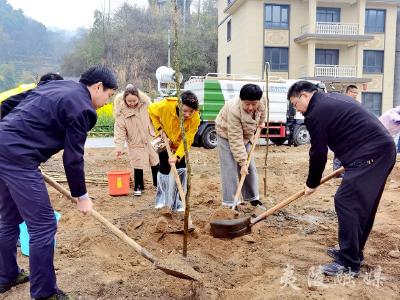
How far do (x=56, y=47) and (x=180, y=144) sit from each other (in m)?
72.2

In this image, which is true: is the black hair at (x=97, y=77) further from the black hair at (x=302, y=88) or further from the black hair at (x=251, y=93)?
the black hair at (x=251, y=93)

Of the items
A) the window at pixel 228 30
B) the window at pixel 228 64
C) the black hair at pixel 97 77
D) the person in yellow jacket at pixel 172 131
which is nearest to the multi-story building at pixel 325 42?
the window at pixel 228 30

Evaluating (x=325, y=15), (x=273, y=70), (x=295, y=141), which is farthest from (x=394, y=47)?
(x=295, y=141)

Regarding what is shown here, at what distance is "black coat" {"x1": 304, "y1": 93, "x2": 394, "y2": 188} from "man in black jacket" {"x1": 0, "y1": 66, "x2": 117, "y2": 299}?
1.67 meters

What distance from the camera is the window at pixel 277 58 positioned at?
2409 cm

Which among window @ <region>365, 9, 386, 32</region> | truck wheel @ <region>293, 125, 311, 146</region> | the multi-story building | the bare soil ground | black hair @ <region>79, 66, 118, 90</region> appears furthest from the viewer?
window @ <region>365, 9, 386, 32</region>

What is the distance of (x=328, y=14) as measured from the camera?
2459cm

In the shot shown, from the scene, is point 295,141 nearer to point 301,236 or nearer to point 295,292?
point 301,236

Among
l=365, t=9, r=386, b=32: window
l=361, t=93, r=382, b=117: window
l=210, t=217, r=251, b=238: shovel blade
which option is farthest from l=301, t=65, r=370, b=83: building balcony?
l=210, t=217, r=251, b=238: shovel blade

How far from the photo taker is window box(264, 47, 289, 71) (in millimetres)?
24094

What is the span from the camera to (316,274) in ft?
11.0

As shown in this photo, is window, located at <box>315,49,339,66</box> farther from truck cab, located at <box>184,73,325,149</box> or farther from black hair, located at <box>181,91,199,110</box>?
black hair, located at <box>181,91,199,110</box>

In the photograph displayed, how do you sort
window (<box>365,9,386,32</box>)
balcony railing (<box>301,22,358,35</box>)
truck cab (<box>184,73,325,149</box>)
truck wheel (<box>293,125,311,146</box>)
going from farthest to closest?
window (<box>365,9,386,32</box>), balcony railing (<box>301,22,358,35</box>), truck wheel (<box>293,125,311,146</box>), truck cab (<box>184,73,325,149</box>)

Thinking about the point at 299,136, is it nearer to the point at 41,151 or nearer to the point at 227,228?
the point at 227,228
